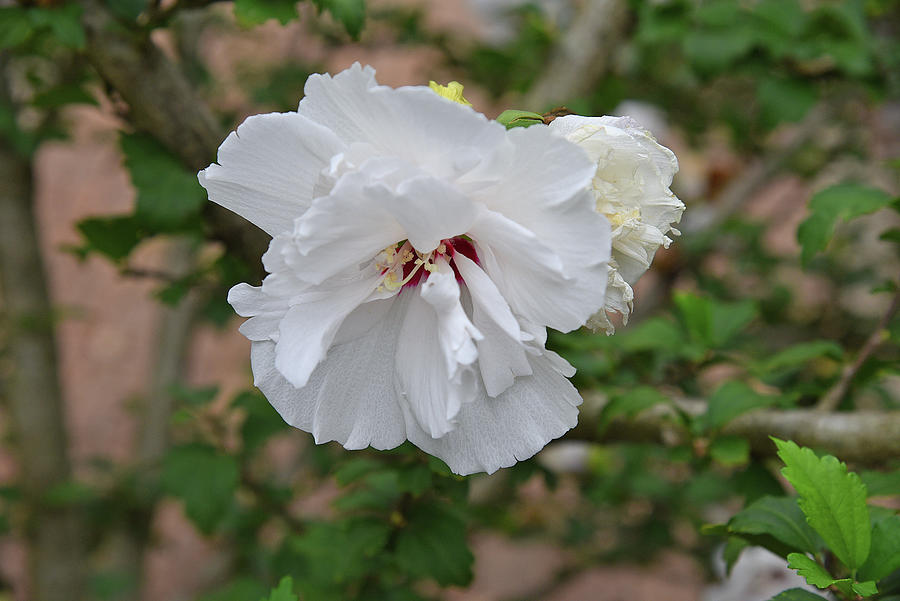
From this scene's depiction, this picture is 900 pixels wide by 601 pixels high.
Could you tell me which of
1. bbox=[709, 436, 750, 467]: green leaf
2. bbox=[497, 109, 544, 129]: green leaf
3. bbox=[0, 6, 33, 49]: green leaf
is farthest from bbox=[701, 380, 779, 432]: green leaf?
bbox=[0, 6, 33, 49]: green leaf

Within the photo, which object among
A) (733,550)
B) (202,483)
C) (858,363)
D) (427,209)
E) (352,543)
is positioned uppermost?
(427,209)

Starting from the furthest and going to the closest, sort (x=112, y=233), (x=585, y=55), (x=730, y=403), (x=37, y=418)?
(x=37, y=418) → (x=585, y=55) → (x=112, y=233) → (x=730, y=403)

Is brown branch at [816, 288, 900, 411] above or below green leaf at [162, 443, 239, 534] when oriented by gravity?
above

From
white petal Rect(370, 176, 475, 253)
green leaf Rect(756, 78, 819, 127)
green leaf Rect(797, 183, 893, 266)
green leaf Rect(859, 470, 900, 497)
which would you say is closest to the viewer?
white petal Rect(370, 176, 475, 253)

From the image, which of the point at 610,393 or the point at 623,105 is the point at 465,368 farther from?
the point at 623,105

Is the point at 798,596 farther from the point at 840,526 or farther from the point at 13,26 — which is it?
the point at 13,26

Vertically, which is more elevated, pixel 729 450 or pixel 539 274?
pixel 539 274

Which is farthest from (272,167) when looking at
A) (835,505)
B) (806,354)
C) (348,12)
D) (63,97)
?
(806,354)

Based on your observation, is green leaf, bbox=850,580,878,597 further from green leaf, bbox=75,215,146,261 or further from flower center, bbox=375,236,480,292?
green leaf, bbox=75,215,146,261
